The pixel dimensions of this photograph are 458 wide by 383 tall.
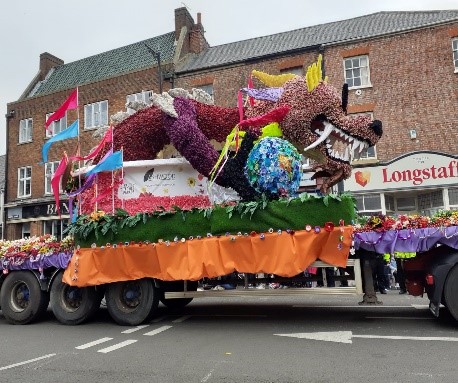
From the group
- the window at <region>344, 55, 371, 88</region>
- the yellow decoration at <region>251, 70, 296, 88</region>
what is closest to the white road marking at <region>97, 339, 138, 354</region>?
the yellow decoration at <region>251, 70, 296, 88</region>

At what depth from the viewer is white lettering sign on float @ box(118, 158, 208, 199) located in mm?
8305

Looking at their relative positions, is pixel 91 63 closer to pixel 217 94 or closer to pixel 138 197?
pixel 217 94

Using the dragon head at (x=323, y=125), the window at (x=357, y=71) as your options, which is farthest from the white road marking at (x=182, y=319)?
the window at (x=357, y=71)

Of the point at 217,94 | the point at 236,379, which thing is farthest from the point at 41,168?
the point at 236,379

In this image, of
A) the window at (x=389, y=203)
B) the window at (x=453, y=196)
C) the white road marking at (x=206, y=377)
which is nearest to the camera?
the white road marking at (x=206, y=377)

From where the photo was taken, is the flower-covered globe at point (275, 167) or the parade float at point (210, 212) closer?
the parade float at point (210, 212)

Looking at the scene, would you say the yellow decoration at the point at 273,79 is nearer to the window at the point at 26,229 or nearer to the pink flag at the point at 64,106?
the pink flag at the point at 64,106

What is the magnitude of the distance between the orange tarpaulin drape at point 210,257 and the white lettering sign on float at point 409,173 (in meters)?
12.1

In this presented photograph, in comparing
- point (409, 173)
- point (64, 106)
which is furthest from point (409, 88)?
point (64, 106)

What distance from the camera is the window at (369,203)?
17672 mm

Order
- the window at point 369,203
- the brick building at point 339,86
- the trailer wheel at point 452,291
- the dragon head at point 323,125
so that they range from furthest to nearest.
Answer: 1. the window at point 369,203
2. the brick building at point 339,86
3. the dragon head at point 323,125
4. the trailer wheel at point 452,291

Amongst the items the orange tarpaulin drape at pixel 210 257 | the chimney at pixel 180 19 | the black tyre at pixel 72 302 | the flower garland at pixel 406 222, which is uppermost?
the chimney at pixel 180 19

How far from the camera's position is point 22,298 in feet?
27.6

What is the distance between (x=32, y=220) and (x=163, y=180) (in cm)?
1970
